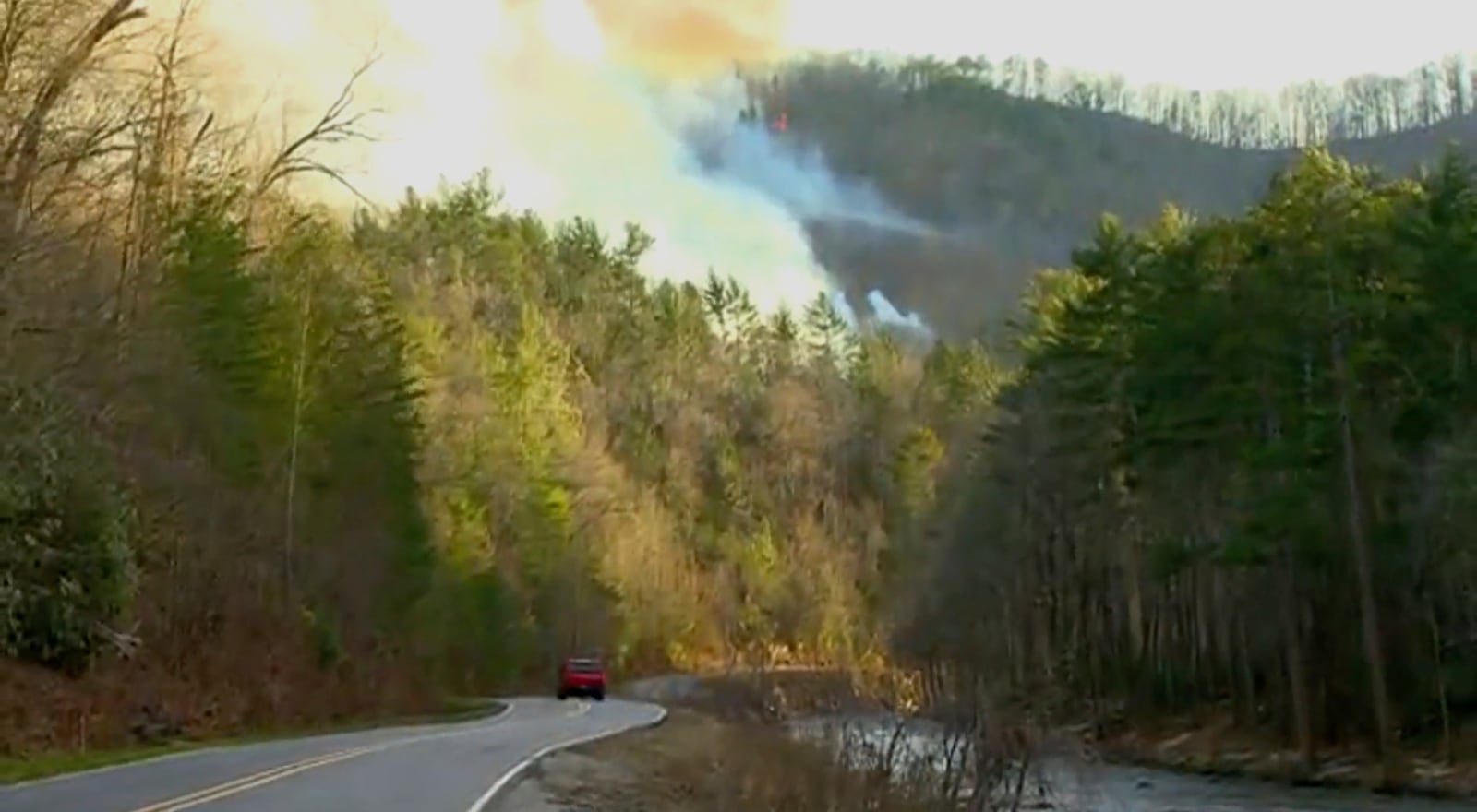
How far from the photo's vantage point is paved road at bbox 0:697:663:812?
1958 centimetres

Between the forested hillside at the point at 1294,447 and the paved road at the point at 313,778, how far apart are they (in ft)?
38.1

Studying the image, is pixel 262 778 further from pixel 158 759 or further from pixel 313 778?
pixel 158 759

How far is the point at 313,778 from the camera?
24.2m

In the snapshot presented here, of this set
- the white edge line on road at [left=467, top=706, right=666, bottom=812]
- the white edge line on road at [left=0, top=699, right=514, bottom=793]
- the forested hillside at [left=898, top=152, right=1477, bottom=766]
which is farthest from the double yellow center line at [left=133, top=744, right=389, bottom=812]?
the forested hillside at [left=898, top=152, right=1477, bottom=766]

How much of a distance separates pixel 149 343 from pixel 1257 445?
101ft

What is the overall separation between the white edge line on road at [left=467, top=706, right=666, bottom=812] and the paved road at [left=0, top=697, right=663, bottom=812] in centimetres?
12

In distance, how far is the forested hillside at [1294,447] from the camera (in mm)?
42969

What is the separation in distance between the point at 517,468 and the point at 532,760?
1981 inches

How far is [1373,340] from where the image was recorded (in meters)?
43.2

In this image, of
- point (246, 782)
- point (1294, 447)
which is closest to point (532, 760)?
point (246, 782)

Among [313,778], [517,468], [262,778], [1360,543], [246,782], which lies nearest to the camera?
[246,782]

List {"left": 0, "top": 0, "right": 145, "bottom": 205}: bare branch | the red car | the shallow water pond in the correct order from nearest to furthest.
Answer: the shallow water pond → {"left": 0, "top": 0, "right": 145, "bottom": 205}: bare branch → the red car

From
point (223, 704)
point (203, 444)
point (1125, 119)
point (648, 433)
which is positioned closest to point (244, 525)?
point (203, 444)

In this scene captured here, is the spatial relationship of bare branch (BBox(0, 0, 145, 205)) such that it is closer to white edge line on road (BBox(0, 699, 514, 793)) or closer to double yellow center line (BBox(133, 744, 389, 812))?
white edge line on road (BBox(0, 699, 514, 793))
